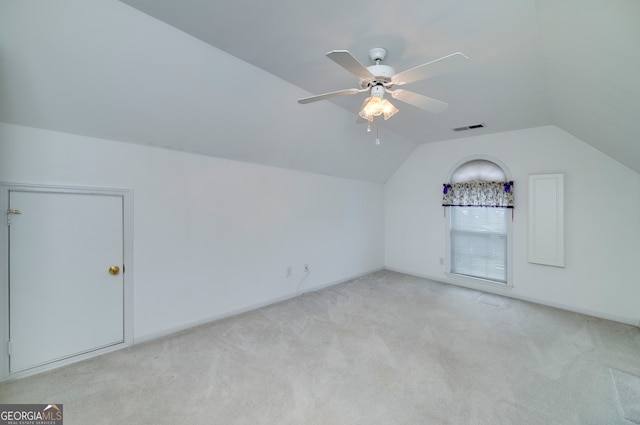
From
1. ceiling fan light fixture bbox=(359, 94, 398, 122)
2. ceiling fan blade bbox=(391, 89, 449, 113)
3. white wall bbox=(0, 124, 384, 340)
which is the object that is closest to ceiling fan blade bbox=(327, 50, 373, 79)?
ceiling fan light fixture bbox=(359, 94, 398, 122)

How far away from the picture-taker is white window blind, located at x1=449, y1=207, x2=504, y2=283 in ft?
14.1

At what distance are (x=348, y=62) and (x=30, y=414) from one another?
331 centimetres

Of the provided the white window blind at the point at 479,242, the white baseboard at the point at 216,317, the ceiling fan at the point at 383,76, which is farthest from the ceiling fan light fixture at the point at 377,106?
the white window blind at the point at 479,242

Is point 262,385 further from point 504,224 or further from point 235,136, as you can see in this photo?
point 504,224

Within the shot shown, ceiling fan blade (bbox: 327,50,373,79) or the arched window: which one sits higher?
ceiling fan blade (bbox: 327,50,373,79)

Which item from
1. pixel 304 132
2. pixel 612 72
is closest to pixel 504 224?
pixel 612 72

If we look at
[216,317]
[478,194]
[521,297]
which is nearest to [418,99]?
[478,194]

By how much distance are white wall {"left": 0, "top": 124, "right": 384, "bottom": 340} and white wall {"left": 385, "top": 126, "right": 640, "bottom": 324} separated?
9.46 ft

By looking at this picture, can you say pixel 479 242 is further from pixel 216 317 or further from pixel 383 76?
pixel 216 317

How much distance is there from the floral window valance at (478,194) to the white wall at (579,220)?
0.55 ft

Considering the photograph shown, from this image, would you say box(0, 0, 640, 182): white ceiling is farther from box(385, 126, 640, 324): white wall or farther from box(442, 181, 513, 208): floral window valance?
box(442, 181, 513, 208): floral window valance

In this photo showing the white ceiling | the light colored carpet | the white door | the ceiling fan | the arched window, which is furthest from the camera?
the arched window

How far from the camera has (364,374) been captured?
2234 millimetres

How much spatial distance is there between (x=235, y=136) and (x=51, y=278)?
2232 millimetres
